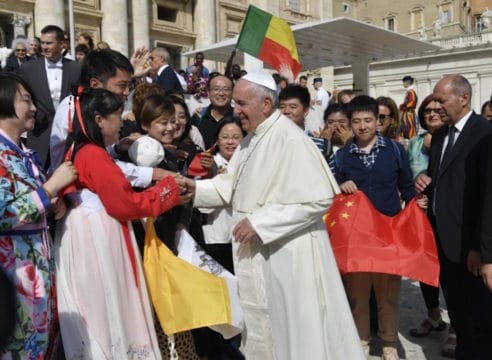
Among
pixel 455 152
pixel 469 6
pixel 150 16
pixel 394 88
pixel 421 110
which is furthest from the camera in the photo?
pixel 469 6

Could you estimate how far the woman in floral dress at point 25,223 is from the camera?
8.91 ft

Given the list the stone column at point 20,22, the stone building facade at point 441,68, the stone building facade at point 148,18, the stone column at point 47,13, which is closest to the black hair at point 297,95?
the stone building facade at point 148,18

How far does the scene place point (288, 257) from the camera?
3.47 meters

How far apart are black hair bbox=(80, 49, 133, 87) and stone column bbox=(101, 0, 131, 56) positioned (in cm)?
2387

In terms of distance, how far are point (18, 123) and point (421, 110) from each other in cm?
380

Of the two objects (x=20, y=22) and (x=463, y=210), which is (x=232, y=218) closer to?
(x=463, y=210)

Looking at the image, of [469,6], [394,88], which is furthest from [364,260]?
[469,6]

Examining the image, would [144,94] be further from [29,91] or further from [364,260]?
[364,260]

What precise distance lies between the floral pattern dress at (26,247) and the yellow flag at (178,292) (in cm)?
73

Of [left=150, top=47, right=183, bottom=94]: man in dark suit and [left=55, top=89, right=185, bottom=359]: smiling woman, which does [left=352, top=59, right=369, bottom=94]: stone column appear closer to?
[left=150, top=47, right=183, bottom=94]: man in dark suit

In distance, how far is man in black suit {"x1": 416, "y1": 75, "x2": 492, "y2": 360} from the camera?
396 cm

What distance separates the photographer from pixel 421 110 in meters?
5.21

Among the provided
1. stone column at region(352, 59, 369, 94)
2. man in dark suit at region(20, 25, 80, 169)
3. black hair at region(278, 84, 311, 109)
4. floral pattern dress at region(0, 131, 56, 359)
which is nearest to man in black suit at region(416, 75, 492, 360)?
black hair at region(278, 84, 311, 109)

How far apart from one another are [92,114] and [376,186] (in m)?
2.54
